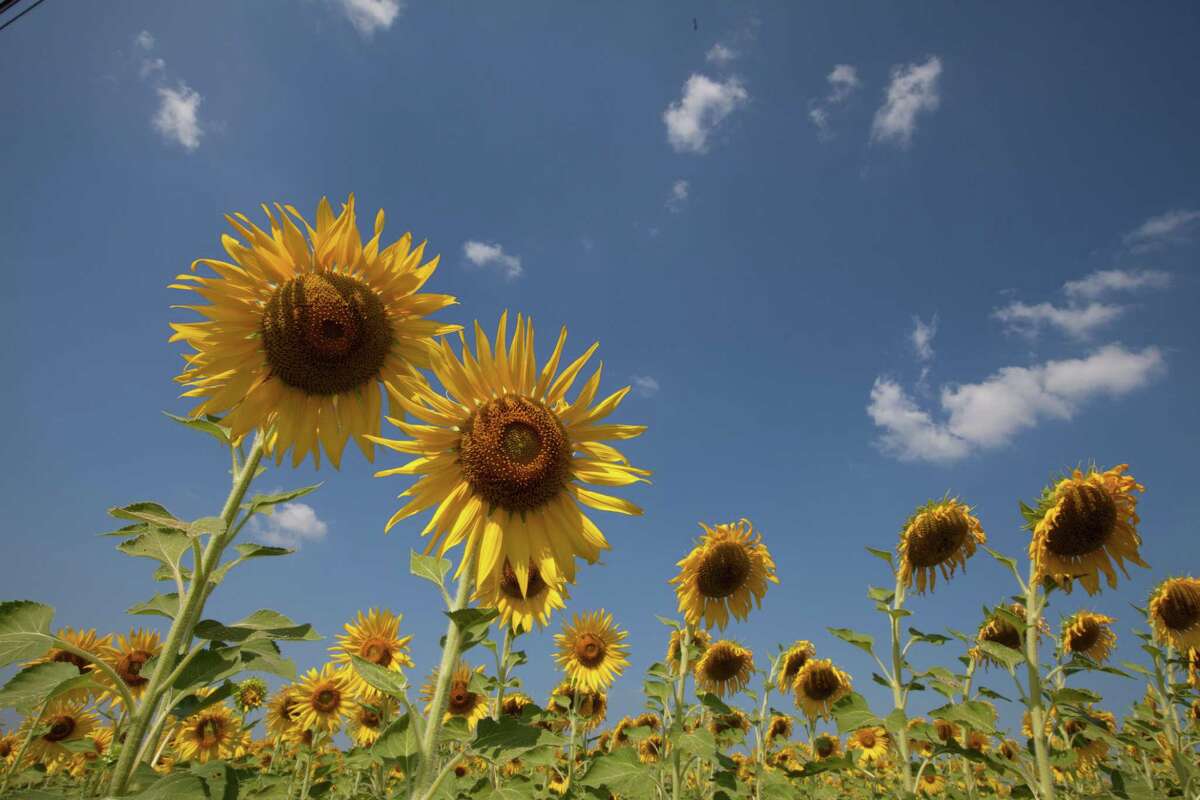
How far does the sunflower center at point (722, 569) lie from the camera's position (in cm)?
805

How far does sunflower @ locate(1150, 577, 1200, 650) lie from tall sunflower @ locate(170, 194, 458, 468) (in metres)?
10.4

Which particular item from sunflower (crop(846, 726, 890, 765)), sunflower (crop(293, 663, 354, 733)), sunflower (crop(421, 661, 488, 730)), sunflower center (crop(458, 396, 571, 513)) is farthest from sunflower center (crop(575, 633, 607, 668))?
sunflower center (crop(458, 396, 571, 513))

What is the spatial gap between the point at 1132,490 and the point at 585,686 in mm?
7616

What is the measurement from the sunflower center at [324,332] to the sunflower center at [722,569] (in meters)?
5.64

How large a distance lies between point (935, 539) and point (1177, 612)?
4.31m

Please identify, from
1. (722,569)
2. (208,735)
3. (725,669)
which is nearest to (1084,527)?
(722,569)

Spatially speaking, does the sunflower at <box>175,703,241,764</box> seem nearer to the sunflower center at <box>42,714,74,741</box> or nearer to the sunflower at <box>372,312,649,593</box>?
the sunflower center at <box>42,714,74,741</box>

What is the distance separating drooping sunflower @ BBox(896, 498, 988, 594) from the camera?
7.27 metres

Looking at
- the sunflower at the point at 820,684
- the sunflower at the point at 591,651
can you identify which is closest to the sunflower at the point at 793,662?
the sunflower at the point at 820,684

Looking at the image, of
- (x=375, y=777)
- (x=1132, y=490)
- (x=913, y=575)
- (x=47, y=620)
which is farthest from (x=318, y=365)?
(x=1132, y=490)

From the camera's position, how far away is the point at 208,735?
847 centimetres

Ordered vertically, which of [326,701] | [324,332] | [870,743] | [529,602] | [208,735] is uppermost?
[324,332]

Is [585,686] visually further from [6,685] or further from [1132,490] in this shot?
[6,685]

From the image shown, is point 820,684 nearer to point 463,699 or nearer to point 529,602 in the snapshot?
point 463,699
